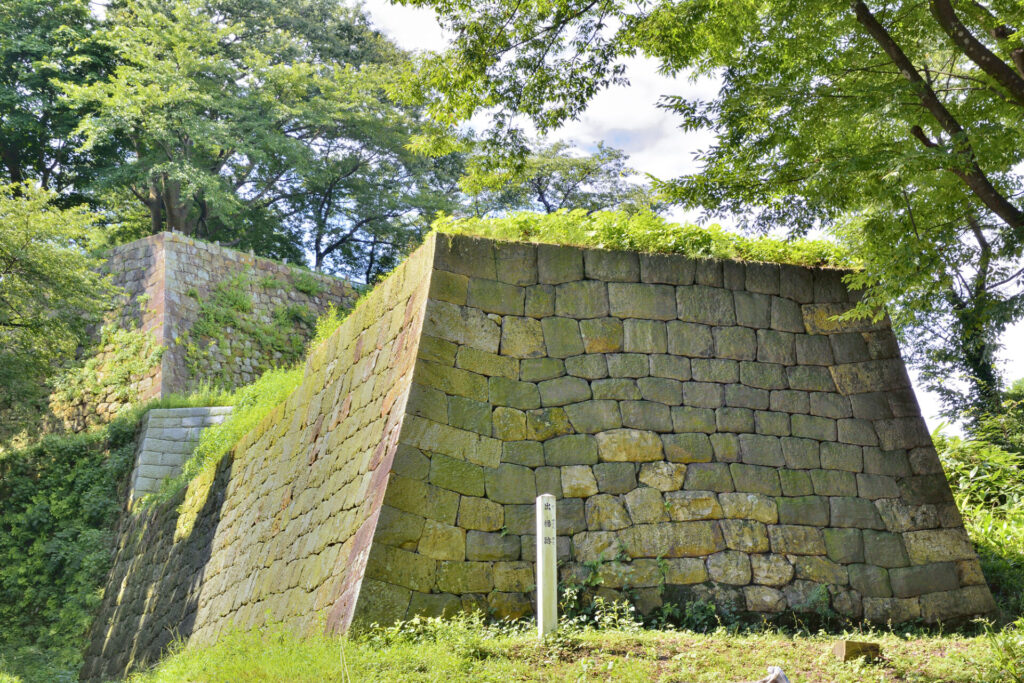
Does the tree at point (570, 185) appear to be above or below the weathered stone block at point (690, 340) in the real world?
above

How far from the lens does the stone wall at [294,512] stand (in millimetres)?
6969

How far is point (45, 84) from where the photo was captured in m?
22.5

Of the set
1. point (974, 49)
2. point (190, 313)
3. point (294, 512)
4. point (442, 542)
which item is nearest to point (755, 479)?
point (442, 542)

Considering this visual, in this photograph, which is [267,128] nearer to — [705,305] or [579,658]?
[705,305]

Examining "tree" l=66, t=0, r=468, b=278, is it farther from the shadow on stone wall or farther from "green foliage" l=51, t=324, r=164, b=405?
the shadow on stone wall

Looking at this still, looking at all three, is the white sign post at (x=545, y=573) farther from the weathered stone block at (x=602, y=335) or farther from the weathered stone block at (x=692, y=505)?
the weathered stone block at (x=602, y=335)

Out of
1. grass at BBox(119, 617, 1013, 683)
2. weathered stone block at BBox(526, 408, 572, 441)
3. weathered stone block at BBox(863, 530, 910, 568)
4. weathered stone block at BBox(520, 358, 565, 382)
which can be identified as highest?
weathered stone block at BBox(520, 358, 565, 382)

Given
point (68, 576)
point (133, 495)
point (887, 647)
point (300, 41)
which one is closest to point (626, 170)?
point (300, 41)

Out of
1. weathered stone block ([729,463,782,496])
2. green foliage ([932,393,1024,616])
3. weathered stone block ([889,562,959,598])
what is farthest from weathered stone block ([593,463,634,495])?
green foliage ([932,393,1024,616])

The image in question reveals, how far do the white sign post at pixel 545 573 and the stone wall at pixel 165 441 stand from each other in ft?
37.7

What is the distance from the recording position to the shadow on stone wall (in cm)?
1110

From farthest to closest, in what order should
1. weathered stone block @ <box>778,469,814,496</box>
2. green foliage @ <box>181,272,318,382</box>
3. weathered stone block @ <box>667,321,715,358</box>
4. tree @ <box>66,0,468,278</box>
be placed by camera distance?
tree @ <box>66,0,468,278</box>, green foliage @ <box>181,272,318,382</box>, weathered stone block @ <box>667,321,715,358</box>, weathered stone block @ <box>778,469,814,496</box>

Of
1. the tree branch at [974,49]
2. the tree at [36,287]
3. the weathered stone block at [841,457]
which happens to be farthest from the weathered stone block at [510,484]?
the tree at [36,287]

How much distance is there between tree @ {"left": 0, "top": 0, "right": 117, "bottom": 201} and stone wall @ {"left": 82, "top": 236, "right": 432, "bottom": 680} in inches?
519
